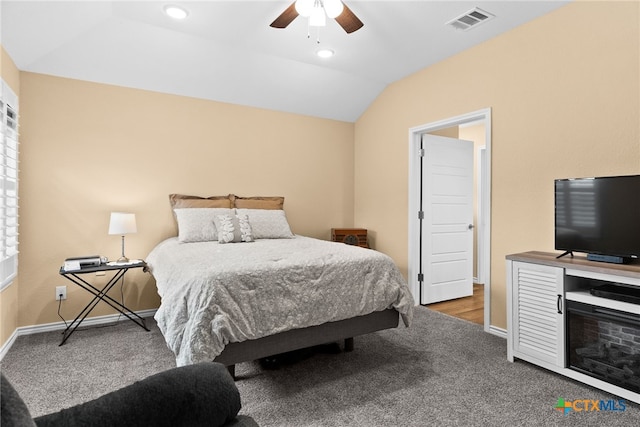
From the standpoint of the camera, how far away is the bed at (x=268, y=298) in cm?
200

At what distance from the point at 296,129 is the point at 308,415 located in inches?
136

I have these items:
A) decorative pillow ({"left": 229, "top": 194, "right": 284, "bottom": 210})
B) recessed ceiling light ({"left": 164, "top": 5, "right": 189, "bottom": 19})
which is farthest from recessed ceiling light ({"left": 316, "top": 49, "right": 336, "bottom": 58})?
decorative pillow ({"left": 229, "top": 194, "right": 284, "bottom": 210})

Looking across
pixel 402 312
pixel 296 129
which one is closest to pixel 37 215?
pixel 296 129

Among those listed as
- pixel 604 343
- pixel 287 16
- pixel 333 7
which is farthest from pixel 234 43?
pixel 604 343

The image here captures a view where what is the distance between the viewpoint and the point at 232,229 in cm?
341

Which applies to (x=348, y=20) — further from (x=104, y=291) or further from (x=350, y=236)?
(x=104, y=291)

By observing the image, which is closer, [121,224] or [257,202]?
[121,224]

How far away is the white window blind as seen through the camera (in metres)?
2.64

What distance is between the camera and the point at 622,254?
7.19 feet

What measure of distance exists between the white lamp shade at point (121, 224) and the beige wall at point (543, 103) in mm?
3150

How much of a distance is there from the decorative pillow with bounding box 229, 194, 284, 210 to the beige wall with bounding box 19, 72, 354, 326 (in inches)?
5.4

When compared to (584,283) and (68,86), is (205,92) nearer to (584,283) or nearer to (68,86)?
(68,86)

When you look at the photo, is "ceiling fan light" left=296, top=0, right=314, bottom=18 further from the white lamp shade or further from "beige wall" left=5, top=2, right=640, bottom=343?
the white lamp shade

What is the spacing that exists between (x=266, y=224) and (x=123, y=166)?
5.05ft
